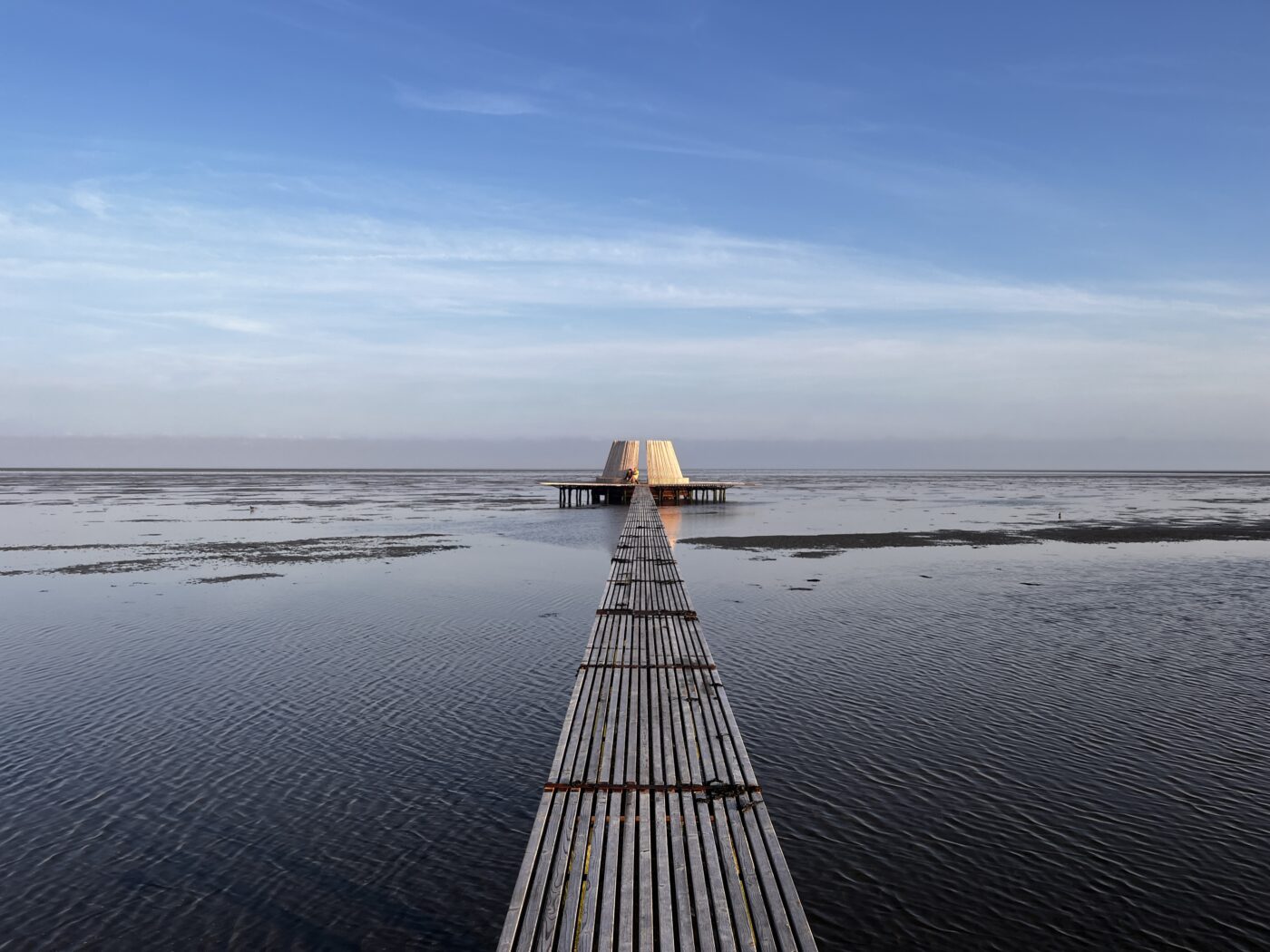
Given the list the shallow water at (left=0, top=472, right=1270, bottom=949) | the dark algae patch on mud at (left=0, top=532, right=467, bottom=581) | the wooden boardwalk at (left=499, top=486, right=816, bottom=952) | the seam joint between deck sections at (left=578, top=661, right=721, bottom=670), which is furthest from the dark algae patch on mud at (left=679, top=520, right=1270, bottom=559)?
the wooden boardwalk at (left=499, top=486, right=816, bottom=952)

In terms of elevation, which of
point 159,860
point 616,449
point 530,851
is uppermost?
point 616,449

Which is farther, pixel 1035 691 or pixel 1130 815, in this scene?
pixel 1035 691

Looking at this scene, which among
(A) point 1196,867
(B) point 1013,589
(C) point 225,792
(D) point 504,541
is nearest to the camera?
(A) point 1196,867

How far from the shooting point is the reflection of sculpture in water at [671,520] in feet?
136

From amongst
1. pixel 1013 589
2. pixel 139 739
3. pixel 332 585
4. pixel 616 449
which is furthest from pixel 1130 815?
pixel 616 449

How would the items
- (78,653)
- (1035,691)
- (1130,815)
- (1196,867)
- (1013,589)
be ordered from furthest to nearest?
(1013,589), (78,653), (1035,691), (1130,815), (1196,867)

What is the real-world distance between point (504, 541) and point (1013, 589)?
23.8 m

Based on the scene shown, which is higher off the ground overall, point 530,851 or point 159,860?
point 530,851

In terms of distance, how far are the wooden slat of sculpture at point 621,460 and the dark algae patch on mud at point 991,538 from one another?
33.1 m

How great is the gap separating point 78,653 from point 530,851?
607 inches

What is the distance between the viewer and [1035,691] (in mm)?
14148

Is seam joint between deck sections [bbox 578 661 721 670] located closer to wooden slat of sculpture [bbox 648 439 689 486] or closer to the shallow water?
the shallow water

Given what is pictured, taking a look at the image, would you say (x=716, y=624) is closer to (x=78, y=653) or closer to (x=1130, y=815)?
(x=1130, y=815)

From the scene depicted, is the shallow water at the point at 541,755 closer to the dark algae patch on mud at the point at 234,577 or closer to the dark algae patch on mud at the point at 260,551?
the dark algae patch on mud at the point at 234,577
